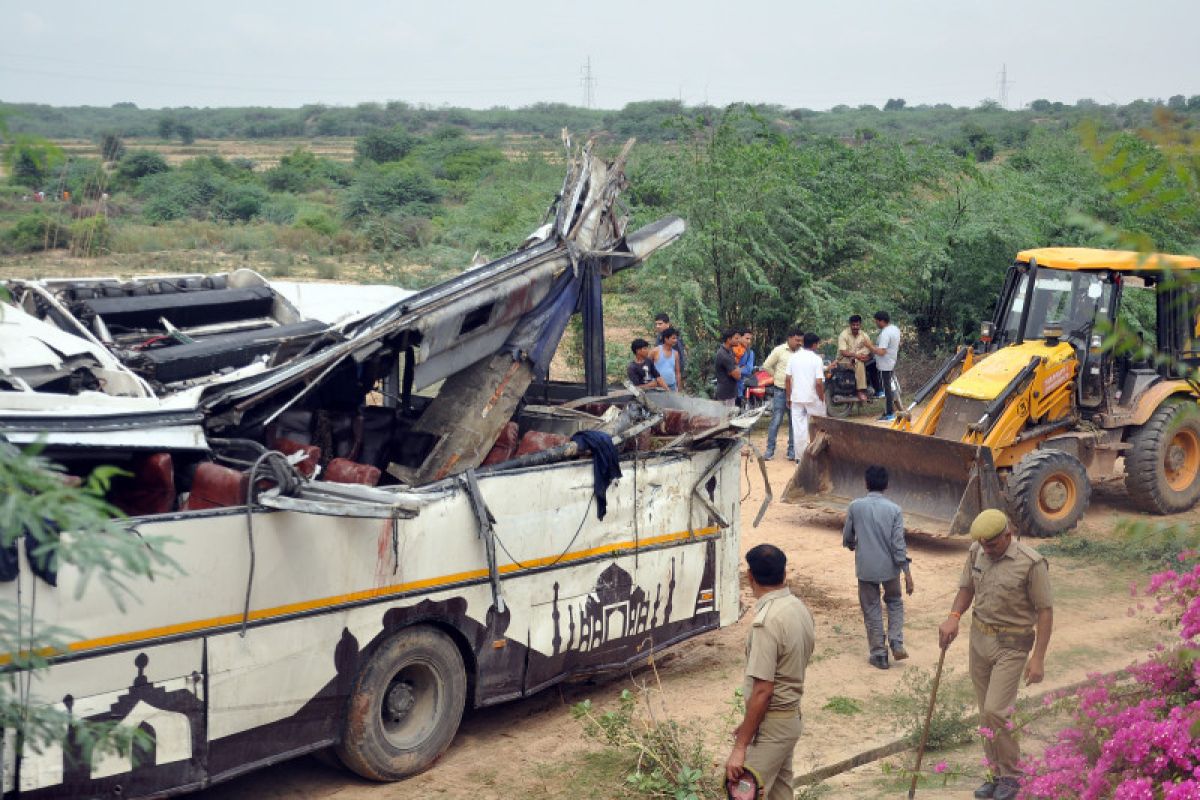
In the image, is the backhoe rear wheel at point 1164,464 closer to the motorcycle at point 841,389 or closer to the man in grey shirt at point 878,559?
the motorcycle at point 841,389

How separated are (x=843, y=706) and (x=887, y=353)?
9.93 m

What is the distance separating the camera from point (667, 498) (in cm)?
897

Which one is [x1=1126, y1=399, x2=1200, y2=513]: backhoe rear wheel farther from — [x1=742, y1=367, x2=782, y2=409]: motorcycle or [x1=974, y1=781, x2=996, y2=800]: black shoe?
[x1=974, y1=781, x2=996, y2=800]: black shoe

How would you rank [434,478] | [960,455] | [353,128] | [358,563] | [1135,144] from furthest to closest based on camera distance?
[353,128] < [960,455] < [434,478] < [358,563] < [1135,144]

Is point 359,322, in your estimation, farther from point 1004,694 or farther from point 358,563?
point 1004,694

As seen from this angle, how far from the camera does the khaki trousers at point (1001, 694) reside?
7117mm

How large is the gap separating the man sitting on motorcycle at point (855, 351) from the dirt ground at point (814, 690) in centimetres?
520

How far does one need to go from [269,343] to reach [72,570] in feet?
10.0

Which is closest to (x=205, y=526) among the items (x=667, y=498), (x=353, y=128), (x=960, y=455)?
(x=667, y=498)

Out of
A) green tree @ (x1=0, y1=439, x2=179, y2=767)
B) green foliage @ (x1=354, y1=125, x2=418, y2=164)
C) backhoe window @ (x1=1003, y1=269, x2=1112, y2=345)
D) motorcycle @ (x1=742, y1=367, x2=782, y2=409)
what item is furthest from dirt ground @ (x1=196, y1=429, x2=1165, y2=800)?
green foliage @ (x1=354, y1=125, x2=418, y2=164)

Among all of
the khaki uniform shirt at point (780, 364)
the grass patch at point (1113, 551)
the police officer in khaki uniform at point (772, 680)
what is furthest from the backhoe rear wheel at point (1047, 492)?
the police officer in khaki uniform at point (772, 680)

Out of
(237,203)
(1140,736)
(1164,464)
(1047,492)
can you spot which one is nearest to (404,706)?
(1140,736)

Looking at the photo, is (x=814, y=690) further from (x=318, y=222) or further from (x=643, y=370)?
(x=318, y=222)

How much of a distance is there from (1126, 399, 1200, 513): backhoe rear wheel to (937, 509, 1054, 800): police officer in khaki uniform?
723cm
